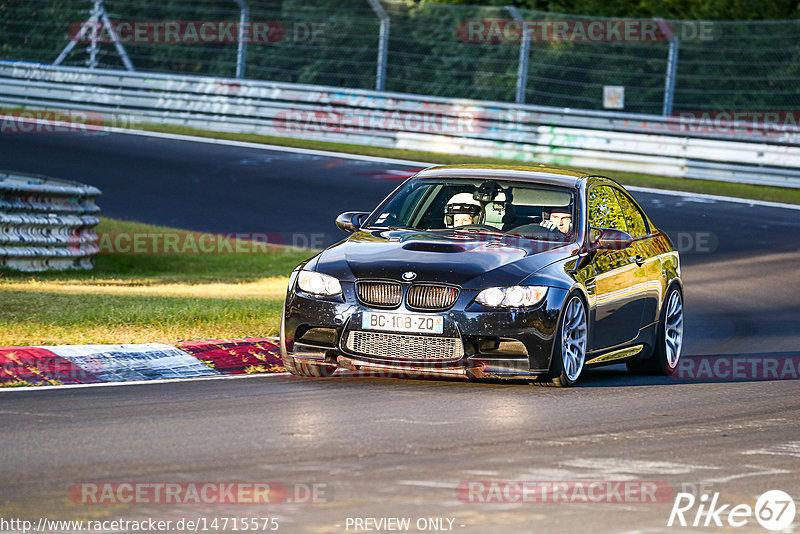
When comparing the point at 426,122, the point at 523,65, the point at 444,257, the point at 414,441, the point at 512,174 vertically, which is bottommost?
the point at 414,441

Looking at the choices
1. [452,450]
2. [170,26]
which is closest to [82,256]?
[452,450]

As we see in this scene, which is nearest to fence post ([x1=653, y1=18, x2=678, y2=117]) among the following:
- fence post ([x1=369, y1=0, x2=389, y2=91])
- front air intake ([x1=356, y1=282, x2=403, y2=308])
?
fence post ([x1=369, y1=0, x2=389, y2=91])

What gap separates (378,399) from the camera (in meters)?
8.37

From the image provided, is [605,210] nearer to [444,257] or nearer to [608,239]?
[608,239]

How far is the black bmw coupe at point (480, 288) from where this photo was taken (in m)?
8.69

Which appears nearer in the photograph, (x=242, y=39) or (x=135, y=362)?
(x=135, y=362)

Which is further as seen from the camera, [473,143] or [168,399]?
[473,143]

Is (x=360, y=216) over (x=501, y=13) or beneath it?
beneath

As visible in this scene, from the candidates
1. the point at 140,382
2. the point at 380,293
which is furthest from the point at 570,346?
the point at 140,382

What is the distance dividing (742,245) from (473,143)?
8.65 metres

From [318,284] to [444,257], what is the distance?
807mm

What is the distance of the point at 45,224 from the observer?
50.7ft

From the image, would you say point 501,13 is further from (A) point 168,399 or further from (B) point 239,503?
(B) point 239,503

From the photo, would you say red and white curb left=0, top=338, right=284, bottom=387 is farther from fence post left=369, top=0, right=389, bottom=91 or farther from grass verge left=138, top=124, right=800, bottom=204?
fence post left=369, top=0, right=389, bottom=91
